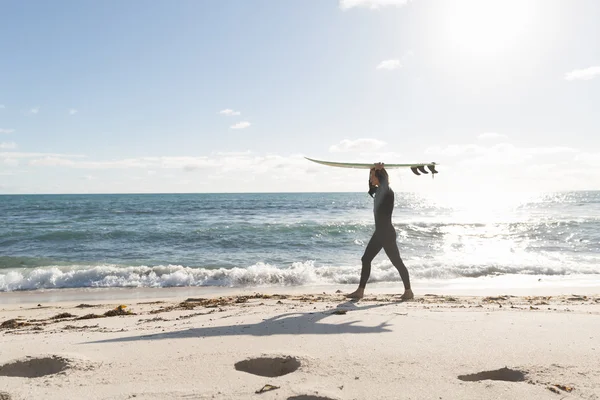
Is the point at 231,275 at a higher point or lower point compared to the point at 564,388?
lower

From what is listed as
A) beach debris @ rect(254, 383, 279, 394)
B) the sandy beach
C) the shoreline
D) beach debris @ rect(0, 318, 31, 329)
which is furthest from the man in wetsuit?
beach debris @ rect(0, 318, 31, 329)

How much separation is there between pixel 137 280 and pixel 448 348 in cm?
968

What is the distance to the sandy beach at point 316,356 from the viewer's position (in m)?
3.13

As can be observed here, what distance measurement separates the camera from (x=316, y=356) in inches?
148

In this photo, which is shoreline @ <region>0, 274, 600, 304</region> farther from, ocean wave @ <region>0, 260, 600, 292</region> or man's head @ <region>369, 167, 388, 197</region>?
man's head @ <region>369, 167, 388, 197</region>

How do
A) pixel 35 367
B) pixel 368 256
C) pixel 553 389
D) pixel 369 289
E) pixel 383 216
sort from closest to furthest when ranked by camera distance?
pixel 553 389
pixel 35 367
pixel 383 216
pixel 368 256
pixel 369 289

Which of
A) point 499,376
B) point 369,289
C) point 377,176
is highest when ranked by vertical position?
point 377,176

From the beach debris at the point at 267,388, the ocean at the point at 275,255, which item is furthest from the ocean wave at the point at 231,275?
the beach debris at the point at 267,388

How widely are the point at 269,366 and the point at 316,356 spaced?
16.4 inches

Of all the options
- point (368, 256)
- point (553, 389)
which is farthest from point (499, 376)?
point (368, 256)

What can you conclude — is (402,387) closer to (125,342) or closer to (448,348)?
(448,348)

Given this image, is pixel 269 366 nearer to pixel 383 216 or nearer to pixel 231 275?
pixel 383 216

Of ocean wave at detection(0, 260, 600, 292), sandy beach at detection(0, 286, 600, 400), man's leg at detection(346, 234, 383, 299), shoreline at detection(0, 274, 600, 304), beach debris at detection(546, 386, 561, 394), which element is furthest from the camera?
ocean wave at detection(0, 260, 600, 292)

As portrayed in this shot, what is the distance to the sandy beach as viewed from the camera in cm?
313
